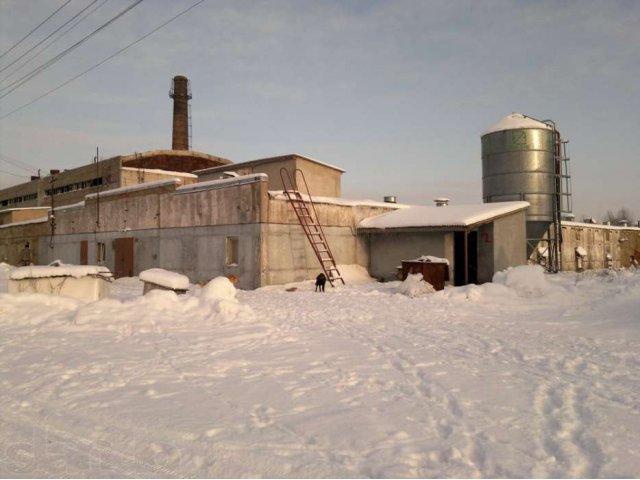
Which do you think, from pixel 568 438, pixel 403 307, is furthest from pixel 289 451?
pixel 403 307

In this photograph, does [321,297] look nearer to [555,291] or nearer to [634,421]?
[555,291]

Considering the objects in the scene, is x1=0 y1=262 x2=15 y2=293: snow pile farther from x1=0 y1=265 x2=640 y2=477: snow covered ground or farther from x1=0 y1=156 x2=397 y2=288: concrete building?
x1=0 y1=265 x2=640 y2=477: snow covered ground

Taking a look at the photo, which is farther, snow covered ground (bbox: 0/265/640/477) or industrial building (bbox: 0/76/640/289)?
industrial building (bbox: 0/76/640/289)

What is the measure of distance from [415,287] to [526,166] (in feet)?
40.3

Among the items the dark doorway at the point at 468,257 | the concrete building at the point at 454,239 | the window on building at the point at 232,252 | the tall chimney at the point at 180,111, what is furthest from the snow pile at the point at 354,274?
the tall chimney at the point at 180,111

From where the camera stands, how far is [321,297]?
13.8 m

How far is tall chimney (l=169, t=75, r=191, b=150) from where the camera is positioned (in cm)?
4497

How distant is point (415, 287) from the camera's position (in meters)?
13.9

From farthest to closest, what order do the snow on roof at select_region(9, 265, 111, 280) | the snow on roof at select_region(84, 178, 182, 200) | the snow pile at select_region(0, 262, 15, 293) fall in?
the snow on roof at select_region(84, 178, 182, 200) → the snow pile at select_region(0, 262, 15, 293) → the snow on roof at select_region(9, 265, 111, 280)

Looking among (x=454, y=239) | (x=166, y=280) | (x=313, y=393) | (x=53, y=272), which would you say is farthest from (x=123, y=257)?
(x=313, y=393)

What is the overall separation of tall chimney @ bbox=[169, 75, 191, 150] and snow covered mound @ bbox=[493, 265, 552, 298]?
38077 mm

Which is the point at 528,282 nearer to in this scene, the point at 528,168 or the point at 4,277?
the point at 528,168

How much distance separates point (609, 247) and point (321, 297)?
2727 cm

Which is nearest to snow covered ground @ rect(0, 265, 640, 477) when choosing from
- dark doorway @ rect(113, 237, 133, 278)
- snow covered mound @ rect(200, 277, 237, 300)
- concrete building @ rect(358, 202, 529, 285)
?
snow covered mound @ rect(200, 277, 237, 300)
